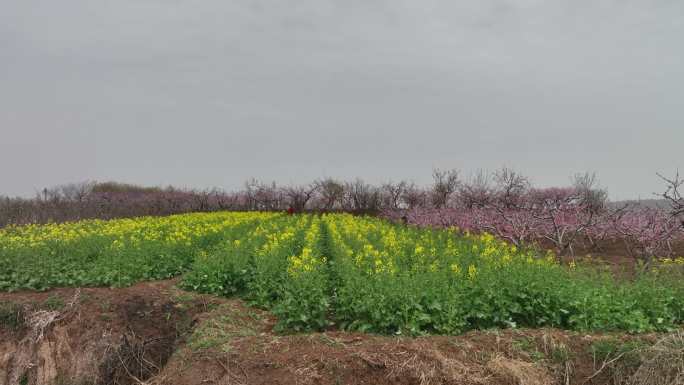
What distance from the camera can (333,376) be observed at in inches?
223

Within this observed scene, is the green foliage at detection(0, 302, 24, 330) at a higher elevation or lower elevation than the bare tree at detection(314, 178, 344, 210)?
lower

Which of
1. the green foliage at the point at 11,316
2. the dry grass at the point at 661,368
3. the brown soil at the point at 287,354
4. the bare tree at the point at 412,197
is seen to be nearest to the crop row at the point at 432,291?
the brown soil at the point at 287,354

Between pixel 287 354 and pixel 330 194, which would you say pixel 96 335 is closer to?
pixel 287 354

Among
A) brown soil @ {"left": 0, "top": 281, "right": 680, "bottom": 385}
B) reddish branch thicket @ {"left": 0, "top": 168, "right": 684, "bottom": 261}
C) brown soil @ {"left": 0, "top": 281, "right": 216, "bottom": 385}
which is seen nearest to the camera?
brown soil @ {"left": 0, "top": 281, "right": 680, "bottom": 385}

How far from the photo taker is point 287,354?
5945 mm

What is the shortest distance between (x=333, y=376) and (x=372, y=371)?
433 mm

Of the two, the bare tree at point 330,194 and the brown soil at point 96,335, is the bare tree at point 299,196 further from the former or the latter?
the brown soil at point 96,335

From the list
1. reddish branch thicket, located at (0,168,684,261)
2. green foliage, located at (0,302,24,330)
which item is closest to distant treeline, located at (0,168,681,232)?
reddish branch thicket, located at (0,168,684,261)

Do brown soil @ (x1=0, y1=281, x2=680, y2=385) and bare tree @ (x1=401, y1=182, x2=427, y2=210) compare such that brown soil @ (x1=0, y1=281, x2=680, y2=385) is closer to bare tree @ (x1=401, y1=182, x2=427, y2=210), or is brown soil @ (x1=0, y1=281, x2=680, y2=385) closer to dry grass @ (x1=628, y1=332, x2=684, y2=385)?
dry grass @ (x1=628, y1=332, x2=684, y2=385)

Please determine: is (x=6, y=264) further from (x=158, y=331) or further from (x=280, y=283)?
(x=280, y=283)

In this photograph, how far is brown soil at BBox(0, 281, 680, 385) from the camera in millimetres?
5656

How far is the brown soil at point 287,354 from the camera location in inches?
223

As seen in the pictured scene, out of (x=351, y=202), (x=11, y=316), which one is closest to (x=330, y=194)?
(x=351, y=202)

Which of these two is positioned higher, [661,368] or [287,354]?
[287,354]
